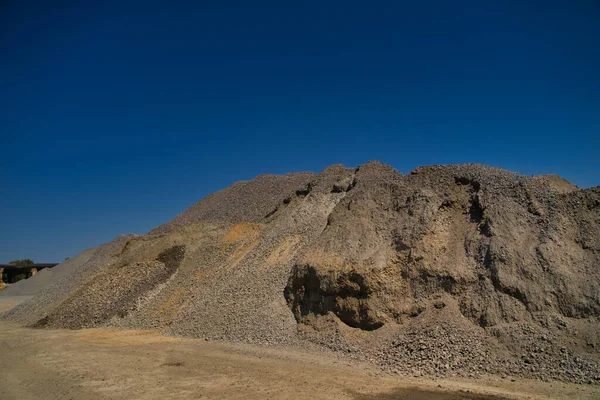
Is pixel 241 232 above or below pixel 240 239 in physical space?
above

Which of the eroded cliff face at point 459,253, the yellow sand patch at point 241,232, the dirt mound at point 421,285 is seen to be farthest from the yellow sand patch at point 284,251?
the yellow sand patch at point 241,232

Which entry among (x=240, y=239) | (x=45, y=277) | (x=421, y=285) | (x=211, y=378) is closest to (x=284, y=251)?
(x=240, y=239)

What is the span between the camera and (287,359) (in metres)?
13.9

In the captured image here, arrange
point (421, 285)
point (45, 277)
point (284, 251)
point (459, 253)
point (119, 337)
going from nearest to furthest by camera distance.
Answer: point (421, 285) → point (459, 253) → point (119, 337) → point (284, 251) → point (45, 277)

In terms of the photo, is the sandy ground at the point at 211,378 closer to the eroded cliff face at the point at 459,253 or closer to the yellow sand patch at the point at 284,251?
the eroded cliff face at the point at 459,253

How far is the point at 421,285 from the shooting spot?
15.1 meters

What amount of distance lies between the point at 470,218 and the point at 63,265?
1742 inches

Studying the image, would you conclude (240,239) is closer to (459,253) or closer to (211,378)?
(459,253)

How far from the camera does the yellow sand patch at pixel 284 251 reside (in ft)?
68.1

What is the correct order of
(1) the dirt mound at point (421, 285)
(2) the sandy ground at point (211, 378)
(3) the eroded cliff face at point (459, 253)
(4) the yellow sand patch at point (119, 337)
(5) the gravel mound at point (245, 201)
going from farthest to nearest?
1. (5) the gravel mound at point (245, 201)
2. (4) the yellow sand patch at point (119, 337)
3. (3) the eroded cliff face at point (459, 253)
4. (1) the dirt mound at point (421, 285)
5. (2) the sandy ground at point (211, 378)

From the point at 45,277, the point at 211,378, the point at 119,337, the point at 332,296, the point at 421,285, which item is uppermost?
the point at 45,277

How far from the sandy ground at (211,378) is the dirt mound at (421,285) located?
980 millimetres

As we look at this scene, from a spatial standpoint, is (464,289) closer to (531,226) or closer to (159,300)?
(531,226)

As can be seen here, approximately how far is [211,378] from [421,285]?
782 centimetres
